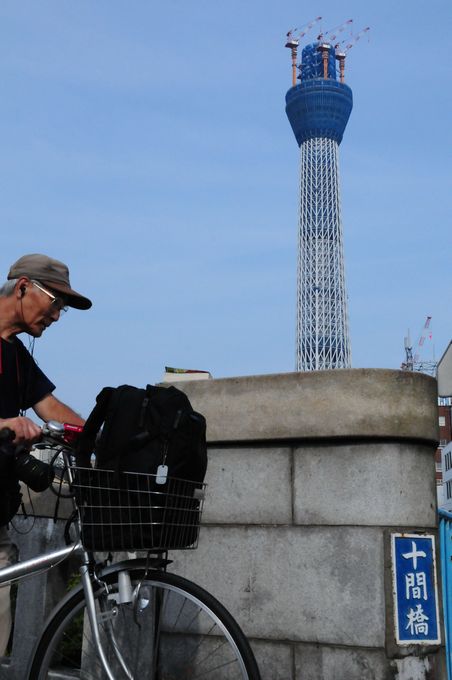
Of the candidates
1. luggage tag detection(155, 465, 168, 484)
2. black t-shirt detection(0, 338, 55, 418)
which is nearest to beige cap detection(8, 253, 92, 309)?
black t-shirt detection(0, 338, 55, 418)

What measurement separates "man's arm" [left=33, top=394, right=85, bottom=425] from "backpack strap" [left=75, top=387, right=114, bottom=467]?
79 cm

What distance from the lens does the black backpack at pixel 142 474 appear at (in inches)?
115

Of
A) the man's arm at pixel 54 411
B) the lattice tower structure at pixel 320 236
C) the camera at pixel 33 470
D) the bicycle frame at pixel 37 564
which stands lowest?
the bicycle frame at pixel 37 564

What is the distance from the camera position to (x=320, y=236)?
565ft

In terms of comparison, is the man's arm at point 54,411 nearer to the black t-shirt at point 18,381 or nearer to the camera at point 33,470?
the black t-shirt at point 18,381

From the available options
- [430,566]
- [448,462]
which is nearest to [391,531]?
[430,566]

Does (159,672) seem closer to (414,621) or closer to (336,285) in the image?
(414,621)

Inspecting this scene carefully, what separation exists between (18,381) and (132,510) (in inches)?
44.9

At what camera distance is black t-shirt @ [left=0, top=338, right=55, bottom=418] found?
3758 millimetres

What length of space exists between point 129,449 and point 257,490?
1.60 meters

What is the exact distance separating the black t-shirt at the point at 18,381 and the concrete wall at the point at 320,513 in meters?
1.02

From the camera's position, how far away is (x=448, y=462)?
110 metres

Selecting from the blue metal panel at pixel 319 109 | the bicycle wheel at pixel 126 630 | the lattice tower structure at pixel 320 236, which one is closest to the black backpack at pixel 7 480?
the bicycle wheel at pixel 126 630

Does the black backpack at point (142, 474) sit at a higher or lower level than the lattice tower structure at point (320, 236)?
lower
